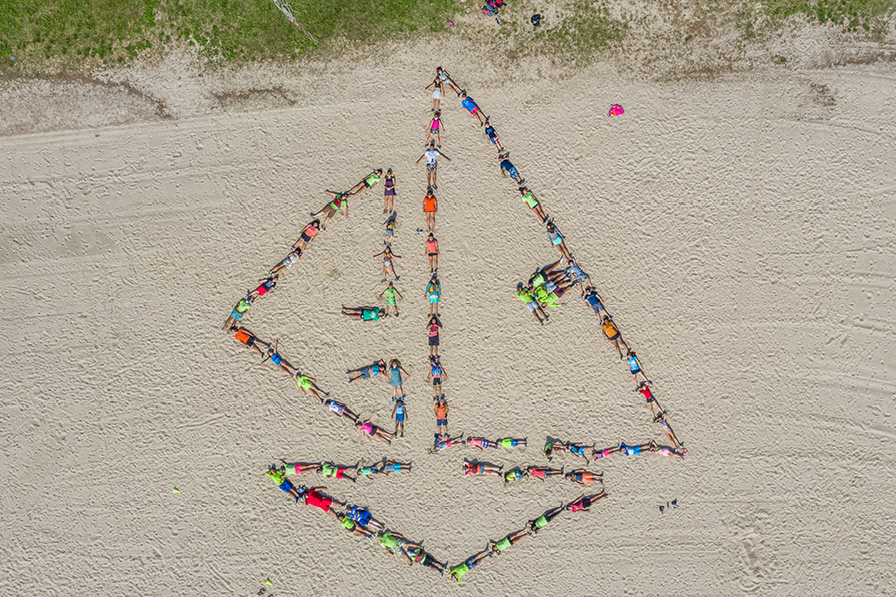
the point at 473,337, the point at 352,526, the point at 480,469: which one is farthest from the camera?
the point at 473,337

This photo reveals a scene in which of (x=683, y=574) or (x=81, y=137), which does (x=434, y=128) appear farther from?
(x=683, y=574)

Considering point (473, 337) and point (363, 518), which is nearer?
point (363, 518)

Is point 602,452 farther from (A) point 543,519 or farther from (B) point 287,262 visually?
(B) point 287,262

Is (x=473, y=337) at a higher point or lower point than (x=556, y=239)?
→ lower

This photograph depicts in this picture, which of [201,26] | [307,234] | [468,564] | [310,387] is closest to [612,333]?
[468,564]

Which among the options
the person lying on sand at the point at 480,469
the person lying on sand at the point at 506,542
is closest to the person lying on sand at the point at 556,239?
the person lying on sand at the point at 480,469

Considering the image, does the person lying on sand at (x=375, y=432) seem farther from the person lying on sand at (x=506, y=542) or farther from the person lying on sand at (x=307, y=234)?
the person lying on sand at (x=307, y=234)
